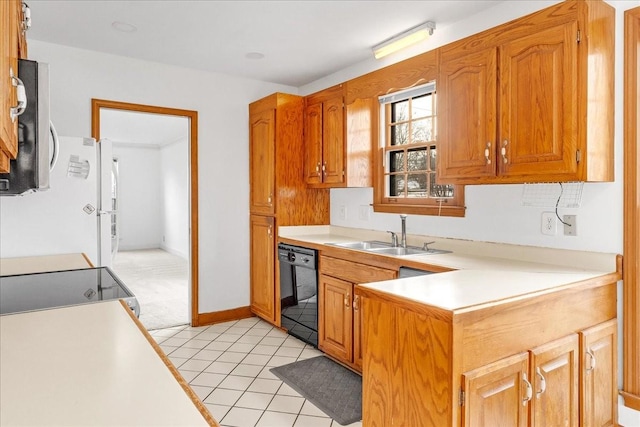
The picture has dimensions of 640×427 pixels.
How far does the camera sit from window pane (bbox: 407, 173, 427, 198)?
318 centimetres

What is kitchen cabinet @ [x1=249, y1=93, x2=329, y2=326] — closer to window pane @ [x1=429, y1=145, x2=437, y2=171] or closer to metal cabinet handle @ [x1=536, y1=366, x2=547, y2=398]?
window pane @ [x1=429, y1=145, x2=437, y2=171]

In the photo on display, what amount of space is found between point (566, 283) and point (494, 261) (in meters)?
0.61

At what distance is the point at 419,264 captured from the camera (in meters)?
2.34

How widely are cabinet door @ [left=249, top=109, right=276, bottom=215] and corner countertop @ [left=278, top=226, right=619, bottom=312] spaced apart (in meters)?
1.60

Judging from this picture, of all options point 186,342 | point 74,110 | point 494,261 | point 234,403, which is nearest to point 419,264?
point 494,261

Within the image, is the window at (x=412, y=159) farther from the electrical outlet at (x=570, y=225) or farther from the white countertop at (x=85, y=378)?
the white countertop at (x=85, y=378)

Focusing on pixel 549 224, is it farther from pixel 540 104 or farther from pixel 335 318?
pixel 335 318

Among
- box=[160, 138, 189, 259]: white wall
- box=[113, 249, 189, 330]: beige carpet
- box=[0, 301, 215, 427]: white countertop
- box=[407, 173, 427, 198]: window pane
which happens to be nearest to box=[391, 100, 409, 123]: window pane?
box=[407, 173, 427, 198]: window pane

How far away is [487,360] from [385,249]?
5.52ft

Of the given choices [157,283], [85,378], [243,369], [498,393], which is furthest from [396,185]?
[157,283]

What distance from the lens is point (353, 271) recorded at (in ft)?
9.30

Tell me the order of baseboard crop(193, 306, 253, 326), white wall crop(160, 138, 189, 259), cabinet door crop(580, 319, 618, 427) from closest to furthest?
cabinet door crop(580, 319, 618, 427) → baseboard crop(193, 306, 253, 326) → white wall crop(160, 138, 189, 259)

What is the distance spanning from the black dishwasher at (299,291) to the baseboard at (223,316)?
0.69 metres

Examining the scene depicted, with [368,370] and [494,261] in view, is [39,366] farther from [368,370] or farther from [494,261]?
[494,261]
